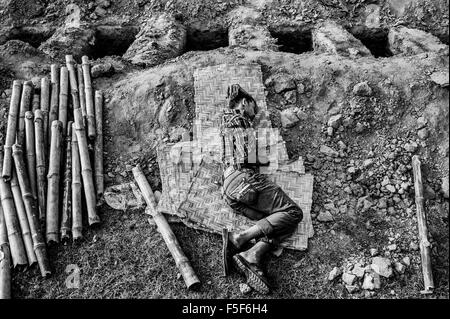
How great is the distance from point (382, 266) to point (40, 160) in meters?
4.66

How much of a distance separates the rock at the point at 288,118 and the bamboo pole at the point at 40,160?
3.47 meters

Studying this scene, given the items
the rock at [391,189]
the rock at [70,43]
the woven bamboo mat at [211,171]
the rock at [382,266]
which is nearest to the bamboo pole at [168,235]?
the woven bamboo mat at [211,171]

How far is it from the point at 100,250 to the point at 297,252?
8.04 ft

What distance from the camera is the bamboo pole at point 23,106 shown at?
6.91m

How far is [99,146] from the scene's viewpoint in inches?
274

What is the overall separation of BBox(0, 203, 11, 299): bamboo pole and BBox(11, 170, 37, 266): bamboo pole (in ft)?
0.70

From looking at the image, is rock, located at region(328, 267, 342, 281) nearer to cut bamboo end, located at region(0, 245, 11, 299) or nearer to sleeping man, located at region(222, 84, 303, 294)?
sleeping man, located at region(222, 84, 303, 294)

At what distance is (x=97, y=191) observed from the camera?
6.56 metres

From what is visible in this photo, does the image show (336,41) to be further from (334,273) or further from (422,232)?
(334,273)

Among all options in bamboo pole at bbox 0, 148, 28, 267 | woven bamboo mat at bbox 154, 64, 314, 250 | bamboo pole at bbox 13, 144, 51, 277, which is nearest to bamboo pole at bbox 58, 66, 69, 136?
bamboo pole at bbox 13, 144, 51, 277

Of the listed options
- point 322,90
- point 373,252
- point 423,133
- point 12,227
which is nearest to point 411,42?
point 322,90

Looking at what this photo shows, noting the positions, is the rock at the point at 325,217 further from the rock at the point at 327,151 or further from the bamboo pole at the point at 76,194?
the bamboo pole at the point at 76,194
